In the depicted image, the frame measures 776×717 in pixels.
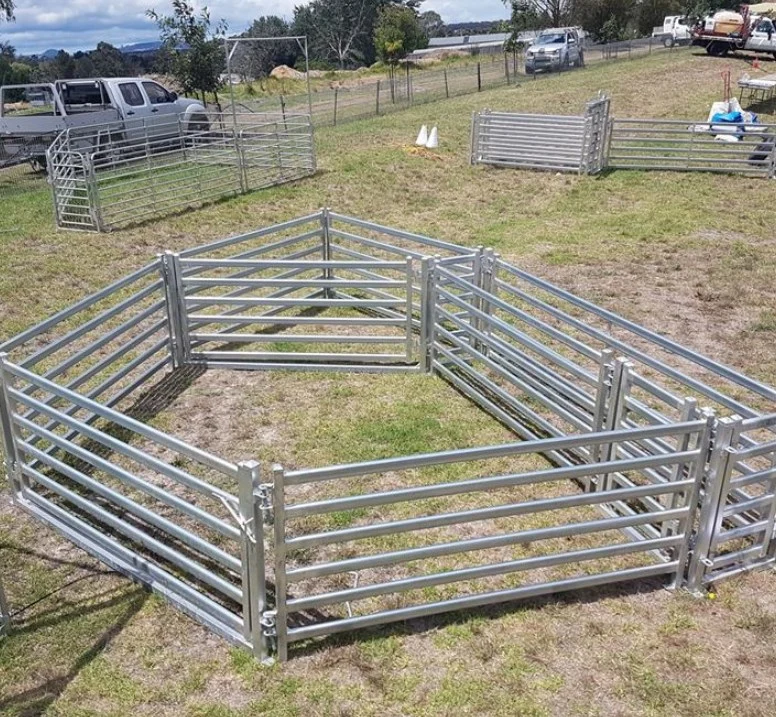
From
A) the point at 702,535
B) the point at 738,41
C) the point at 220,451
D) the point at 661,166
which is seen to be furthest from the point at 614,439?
the point at 738,41

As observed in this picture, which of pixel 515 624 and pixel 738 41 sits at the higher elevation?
pixel 738 41

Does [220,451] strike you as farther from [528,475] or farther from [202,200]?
[202,200]

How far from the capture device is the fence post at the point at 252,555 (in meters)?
3.09

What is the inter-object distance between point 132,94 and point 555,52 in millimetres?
21245

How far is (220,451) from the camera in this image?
532cm

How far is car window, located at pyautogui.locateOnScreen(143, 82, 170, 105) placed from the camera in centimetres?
1695

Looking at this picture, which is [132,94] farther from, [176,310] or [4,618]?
[4,618]

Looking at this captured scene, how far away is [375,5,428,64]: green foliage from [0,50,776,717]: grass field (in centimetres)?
3074

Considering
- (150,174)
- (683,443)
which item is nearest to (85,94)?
(150,174)

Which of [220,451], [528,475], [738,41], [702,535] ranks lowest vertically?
[220,451]

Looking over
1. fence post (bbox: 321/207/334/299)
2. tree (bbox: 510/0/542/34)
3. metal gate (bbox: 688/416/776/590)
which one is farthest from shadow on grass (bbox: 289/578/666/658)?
tree (bbox: 510/0/542/34)

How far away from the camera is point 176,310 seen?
670 cm

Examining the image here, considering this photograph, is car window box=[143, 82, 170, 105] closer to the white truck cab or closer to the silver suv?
the silver suv

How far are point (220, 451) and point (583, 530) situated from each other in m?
2.75
